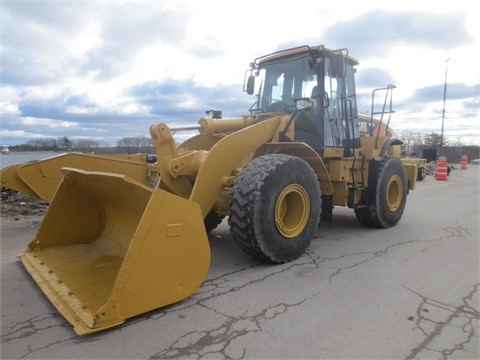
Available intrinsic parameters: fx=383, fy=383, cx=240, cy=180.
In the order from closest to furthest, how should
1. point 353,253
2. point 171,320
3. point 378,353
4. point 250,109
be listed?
point 378,353 → point 171,320 → point 353,253 → point 250,109

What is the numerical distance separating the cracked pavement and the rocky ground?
8.60 feet

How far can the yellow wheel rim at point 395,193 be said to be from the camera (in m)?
7.26

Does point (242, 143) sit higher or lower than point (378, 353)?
higher

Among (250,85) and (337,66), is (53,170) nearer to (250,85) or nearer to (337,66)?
(250,85)

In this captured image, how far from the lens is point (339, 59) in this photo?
5766mm

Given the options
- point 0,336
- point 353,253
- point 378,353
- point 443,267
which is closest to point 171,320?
point 0,336

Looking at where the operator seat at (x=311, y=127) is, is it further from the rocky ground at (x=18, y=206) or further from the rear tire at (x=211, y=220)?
the rocky ground at (x=18, y=206)

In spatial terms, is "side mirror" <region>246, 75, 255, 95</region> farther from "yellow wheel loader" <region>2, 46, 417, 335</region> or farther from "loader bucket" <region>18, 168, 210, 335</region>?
"loader bucket" <region>18, 168, 210, 335</region>

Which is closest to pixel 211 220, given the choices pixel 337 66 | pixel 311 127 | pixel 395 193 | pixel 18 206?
pixel 311 127

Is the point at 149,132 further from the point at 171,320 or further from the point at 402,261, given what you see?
the point at 402,261

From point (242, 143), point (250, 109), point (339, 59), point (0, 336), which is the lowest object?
point (0, 336)

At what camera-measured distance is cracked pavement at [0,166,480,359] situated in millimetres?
2867

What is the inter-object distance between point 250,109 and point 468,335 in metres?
4.79

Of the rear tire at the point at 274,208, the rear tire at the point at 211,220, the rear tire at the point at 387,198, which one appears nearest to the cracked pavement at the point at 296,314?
A: the rear tire at the point at 274,208
